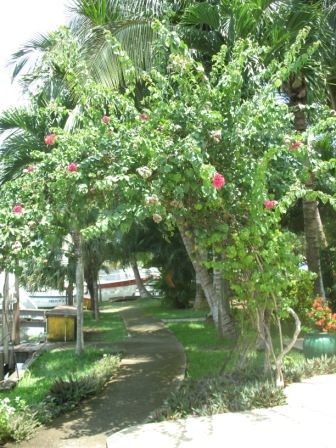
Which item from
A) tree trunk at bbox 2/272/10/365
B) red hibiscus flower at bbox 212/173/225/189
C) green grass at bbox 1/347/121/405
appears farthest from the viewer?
→ tree trunk at bbox 2/272/10/365

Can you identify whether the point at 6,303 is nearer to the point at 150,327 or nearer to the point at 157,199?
the point at 150,327

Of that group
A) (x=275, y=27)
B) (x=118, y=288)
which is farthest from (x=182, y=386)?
(x=118, y=288)

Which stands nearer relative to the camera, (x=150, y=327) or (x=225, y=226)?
(x=225, y=226)

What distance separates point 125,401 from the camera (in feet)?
23.1

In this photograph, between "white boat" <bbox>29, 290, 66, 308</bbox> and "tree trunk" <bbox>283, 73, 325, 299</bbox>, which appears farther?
"white boat" <bbox>29, 290, 66, 308</bbox>

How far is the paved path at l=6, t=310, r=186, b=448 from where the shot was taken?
224 inches

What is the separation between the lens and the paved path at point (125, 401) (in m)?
5.68

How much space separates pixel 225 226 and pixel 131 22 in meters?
5.86

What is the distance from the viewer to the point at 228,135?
587cm

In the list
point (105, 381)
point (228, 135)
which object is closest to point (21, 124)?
point (105, 381)

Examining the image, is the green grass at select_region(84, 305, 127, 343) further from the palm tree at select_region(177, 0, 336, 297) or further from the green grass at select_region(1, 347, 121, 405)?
the palm tree at select_region(177, 0, 336, 297)

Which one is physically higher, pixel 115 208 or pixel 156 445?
pixel 115 208

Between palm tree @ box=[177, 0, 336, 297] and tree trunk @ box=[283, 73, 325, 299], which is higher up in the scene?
palm tree @ box=[177, 0, 336, 297]

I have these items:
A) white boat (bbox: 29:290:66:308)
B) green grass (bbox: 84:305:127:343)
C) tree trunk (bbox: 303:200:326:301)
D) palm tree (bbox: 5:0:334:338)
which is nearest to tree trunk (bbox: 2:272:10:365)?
green grass (bbox: 84:305:127:343)
